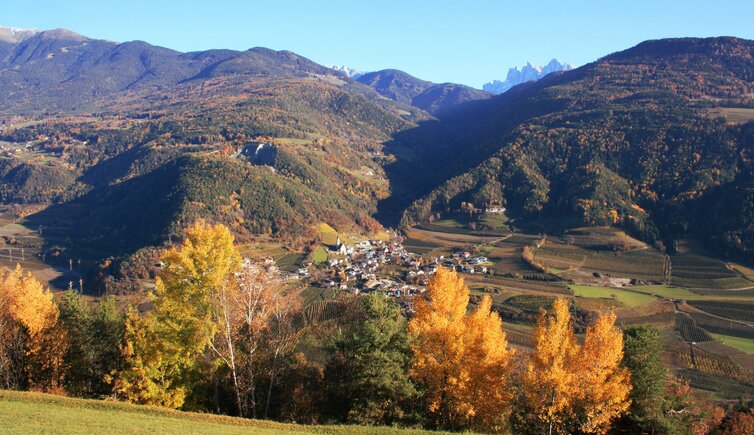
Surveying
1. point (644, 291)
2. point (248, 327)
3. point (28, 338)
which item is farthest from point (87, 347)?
point (644, 291)

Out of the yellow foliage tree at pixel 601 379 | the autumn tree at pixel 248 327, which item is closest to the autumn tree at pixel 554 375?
the yellow foliage tree at pixel 601 379

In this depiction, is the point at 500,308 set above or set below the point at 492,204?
below

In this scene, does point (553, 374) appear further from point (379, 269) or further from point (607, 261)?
point (607, 261)

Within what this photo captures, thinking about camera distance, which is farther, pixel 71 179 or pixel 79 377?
pixel 71 179

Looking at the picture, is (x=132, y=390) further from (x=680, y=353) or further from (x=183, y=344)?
(x=680, y=353)

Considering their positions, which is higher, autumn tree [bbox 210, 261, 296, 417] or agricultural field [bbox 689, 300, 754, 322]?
autumn tree [bbox 210, 261, 296, 417]

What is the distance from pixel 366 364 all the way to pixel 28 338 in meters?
19.1

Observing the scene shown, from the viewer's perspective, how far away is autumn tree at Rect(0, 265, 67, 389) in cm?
2506

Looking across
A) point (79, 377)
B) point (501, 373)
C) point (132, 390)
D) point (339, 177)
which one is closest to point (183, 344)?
point (132, 390)

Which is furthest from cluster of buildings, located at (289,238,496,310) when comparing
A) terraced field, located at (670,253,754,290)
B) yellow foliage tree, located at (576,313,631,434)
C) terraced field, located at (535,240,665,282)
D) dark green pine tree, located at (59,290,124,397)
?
yellow foliage tree, located at (576,313,631,434)

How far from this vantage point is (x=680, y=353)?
5709cm

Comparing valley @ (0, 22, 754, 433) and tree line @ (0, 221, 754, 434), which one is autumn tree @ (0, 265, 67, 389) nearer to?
tree line @ (0, 221, 754, 434)

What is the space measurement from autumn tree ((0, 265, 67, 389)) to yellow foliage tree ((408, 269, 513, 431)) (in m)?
20.5

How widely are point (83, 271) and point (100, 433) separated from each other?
9600 centimetres
